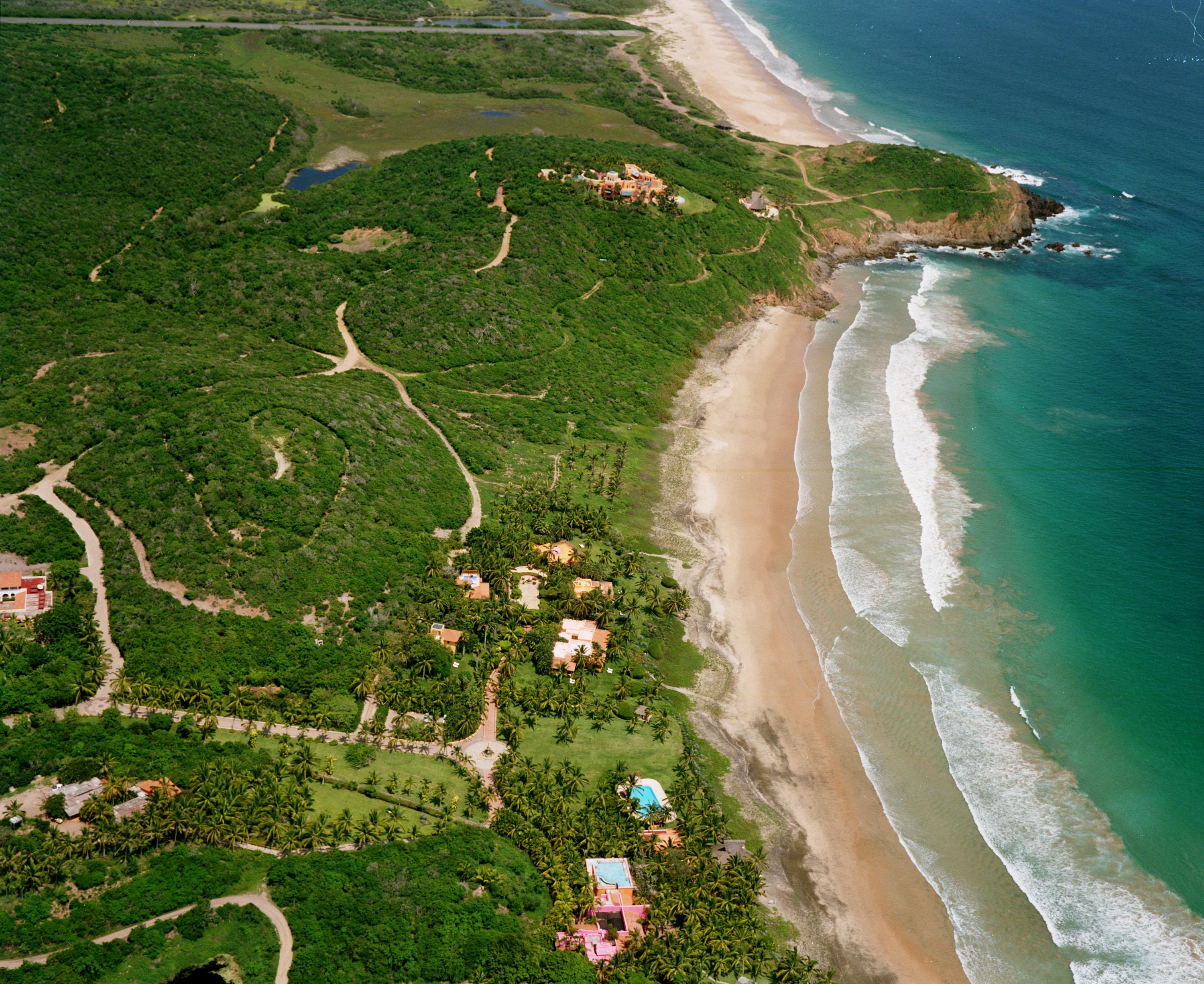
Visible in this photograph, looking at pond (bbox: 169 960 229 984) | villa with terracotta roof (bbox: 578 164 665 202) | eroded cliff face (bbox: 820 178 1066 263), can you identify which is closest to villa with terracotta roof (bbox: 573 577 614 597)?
pond (bbox: 169 960 229 984)

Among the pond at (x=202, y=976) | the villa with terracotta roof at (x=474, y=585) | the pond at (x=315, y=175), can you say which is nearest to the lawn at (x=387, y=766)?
the pond at (x=202, y=976)

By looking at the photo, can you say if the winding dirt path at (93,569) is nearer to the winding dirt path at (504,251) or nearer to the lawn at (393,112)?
the winding dirt path at (504,251)

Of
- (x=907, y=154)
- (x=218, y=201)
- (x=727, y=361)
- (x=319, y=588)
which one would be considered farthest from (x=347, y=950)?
(x=907, y=154)

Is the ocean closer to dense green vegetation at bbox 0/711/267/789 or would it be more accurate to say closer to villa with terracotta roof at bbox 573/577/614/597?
villa with terracotta roof at bbox 573/577/614/597

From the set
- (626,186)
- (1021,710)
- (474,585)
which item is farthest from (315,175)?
(1021,710)

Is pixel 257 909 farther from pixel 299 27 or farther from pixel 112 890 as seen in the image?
pixel 299 27
